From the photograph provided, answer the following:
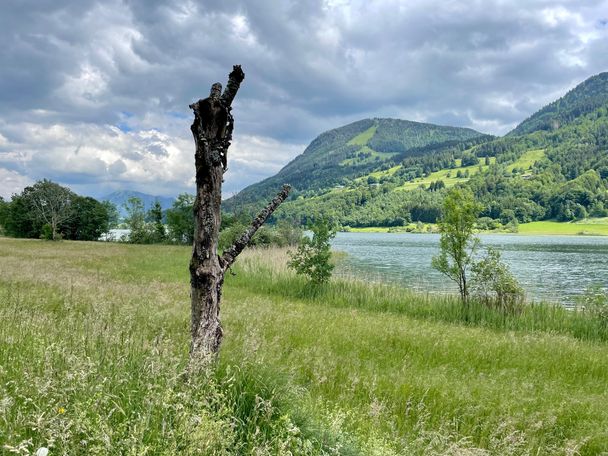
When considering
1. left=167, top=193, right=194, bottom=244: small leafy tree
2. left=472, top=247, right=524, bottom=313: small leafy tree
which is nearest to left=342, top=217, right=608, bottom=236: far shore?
left=167, top=193, right=194, bottom=244: small leafy tree

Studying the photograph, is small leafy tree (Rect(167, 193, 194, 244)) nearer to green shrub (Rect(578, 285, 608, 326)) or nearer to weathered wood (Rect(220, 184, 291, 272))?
green shrub (Rect(578, 285, 608, 326))

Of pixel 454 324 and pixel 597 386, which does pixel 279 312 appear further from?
pixel 597 386

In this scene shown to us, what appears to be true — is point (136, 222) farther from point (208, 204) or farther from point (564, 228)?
point (564, 228)

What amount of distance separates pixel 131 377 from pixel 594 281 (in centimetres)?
4093

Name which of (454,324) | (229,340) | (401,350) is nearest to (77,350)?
(229,340)

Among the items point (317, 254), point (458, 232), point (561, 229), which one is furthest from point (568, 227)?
point (317, 254)

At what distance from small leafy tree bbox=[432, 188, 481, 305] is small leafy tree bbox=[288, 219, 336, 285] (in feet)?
17.6

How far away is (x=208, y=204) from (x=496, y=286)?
47.4ft

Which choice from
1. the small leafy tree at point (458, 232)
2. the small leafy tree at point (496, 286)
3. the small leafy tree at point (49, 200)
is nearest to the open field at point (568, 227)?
the small leafy tree at point (49, 200)

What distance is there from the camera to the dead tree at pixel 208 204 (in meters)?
4.62

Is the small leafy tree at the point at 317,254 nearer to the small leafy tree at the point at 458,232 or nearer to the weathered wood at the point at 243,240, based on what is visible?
the small leafy tree at the point at 458,232

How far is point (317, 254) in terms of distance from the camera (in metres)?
20.2

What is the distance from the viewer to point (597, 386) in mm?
8617

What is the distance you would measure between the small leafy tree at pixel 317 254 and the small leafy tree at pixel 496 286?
6650 millimetres
